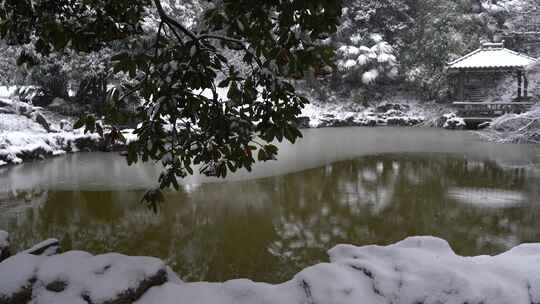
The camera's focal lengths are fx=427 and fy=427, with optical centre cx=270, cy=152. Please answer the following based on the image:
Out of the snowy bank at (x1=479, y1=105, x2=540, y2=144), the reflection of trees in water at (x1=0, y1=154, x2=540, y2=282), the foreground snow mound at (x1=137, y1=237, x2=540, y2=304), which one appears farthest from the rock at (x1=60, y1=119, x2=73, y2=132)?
the foreground snow mound at (x1=137, y1=237, x2=540, y2=304)

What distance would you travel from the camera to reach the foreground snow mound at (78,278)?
2.63 metres

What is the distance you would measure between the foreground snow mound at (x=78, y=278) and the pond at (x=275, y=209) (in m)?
1.49

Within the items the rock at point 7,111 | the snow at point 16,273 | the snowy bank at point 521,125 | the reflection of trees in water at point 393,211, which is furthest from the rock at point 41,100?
the snow at point 16,273

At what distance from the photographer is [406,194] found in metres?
7.68

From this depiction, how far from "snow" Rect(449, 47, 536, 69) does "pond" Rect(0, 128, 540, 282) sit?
32.2 feet

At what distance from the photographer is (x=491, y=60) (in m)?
20.3

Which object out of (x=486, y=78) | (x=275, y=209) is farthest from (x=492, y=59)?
(x=275, y=209)

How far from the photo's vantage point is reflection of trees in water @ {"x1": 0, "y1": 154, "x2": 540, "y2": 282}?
4.88m

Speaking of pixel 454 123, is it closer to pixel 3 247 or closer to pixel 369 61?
pixel 369 61

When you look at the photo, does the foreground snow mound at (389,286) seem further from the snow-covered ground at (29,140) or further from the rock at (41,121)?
the rock at (41,121)

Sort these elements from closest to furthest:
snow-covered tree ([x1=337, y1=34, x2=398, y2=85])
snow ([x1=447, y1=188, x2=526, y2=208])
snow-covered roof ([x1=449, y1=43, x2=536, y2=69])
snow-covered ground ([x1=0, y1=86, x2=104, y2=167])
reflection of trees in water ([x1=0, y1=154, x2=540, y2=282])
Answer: reflection of trees in water ([x1=0, y1=154, x2=540, y2=282]), snow ([x1=447, y1=188, x2=526, y2=208]), snow-covered ground ([x1=0, y1=86, x2=104, y2=167]), snow-covered roof ([x1=449, y1=43, x2=536, y2=69]), snow-covered tree ([x1=337, y1=34, x2=398, y2=85])

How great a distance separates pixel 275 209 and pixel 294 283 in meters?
3.89

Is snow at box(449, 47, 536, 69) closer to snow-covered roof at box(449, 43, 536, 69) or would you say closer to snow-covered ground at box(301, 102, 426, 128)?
snow-covered roof at box(449, 43, 536, 69)

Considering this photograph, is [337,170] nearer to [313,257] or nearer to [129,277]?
[313,257]
